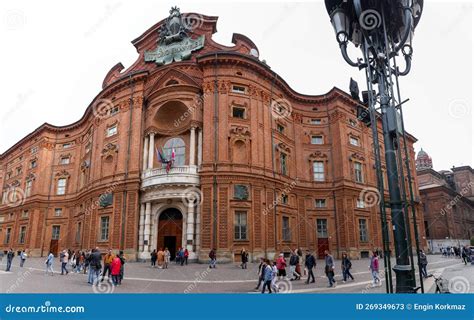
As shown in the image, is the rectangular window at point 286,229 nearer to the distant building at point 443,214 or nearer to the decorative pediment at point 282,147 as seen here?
the decorative pediment at point 282,147

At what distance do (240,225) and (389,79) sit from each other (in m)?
21.8

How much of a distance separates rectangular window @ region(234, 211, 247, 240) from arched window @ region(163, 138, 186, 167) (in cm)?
764

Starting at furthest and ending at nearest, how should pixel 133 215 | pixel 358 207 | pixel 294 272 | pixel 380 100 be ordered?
pixel 358 207 < pixel 133 215 < pixel 294 272 < pixel 380 100

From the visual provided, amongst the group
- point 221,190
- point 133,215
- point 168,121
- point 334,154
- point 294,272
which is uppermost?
point 168,121

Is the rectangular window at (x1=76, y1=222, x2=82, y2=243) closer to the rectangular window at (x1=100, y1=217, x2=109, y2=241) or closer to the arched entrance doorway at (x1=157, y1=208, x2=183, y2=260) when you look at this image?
the rectangular window at (x1=100, y1=217, x2=109, y2=241)

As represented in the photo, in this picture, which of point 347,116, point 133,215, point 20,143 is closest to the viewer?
point 133,215

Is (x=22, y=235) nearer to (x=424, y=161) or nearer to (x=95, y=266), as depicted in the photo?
(x=95, y=266)

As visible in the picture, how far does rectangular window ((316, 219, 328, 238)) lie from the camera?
33.8 metres

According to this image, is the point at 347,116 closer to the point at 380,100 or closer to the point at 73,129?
the point at 380,100

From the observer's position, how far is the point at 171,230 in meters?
28.3

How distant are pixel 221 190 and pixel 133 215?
8.69 m

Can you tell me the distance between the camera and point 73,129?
146 ft

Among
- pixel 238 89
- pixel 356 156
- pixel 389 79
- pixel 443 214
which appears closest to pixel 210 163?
pixel 238 89

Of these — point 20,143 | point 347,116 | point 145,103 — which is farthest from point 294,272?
point 20,143
